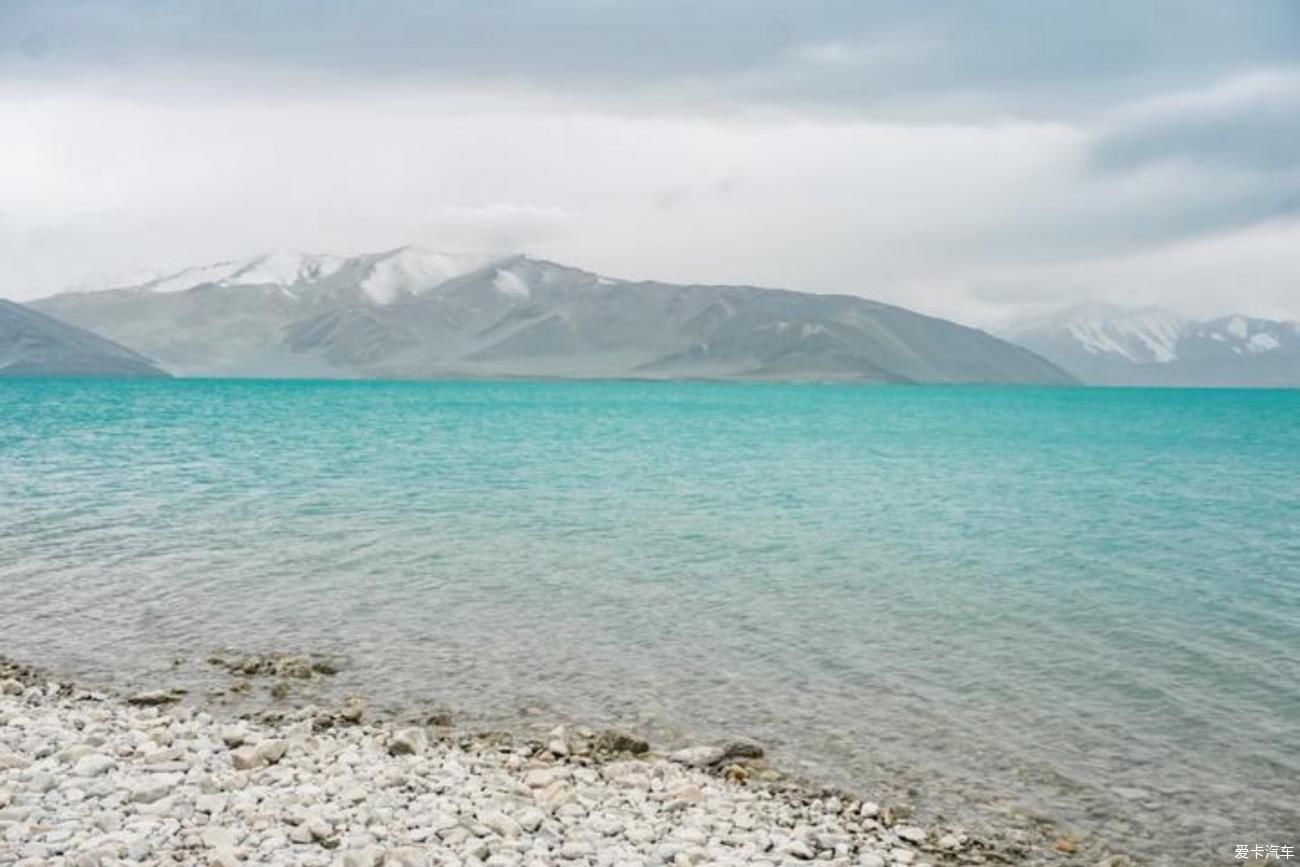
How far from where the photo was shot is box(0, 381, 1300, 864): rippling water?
14297 millimetres

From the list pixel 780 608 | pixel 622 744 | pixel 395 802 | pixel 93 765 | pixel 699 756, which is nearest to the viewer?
pixel 395 802

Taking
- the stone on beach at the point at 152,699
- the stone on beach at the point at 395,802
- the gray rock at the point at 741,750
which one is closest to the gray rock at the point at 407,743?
the stone on beach at the point at 395,802

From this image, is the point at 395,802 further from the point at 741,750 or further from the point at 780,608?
the point at 780,608

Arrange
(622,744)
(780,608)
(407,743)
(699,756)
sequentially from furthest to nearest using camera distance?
(780,608) < (622,744) < (699,756) < (407,743)

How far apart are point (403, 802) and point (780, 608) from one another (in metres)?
12.7

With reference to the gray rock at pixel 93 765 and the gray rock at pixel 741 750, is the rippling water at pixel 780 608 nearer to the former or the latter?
the gray rock at pixel 741 750

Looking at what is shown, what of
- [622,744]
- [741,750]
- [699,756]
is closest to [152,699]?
[622,744]

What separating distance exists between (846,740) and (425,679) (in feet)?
23.0

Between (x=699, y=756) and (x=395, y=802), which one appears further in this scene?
(x=699, y=756)

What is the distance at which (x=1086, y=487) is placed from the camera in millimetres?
52344

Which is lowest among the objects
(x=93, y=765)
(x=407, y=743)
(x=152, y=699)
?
(x=152, y=699)

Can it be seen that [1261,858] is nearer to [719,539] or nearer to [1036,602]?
[1036,602]

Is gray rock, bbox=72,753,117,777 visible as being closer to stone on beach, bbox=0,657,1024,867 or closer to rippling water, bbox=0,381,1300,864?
stone on beach, bbox=0,657,1024,867

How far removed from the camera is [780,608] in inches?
893
